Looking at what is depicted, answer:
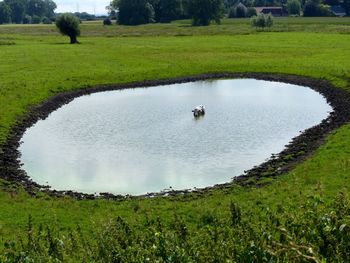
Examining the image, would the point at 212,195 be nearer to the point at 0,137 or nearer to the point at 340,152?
the point at 340,152

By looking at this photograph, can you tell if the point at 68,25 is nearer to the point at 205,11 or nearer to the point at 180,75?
the point at 180,75

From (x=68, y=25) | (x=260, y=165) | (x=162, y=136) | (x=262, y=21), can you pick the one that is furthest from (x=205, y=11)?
(x=260, y=165)

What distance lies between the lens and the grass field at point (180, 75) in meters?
23.1

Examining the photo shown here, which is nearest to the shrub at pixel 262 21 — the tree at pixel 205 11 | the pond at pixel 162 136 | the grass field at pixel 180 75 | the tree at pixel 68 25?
the grass field at pixel 180 75

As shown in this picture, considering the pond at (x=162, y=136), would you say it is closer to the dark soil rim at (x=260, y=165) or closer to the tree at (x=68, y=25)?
the dark soil rim at (x=260, y=165)

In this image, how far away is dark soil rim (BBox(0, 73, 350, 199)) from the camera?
29.1 metres

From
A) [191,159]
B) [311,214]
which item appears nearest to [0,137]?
[191,159]

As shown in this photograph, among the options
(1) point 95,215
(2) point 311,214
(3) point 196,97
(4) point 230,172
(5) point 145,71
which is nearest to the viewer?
(2) point 311,214

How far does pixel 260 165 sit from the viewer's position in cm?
3275

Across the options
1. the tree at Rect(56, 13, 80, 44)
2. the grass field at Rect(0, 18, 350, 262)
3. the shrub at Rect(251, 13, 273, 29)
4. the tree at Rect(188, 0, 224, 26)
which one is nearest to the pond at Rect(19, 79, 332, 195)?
the grass field at Rect(0, 18, 350, 262)

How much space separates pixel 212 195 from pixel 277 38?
91.7 m

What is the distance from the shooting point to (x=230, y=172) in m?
32.2

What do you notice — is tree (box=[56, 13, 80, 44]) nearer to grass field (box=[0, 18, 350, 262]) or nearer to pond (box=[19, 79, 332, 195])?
grass field (box=[0, 18, 350, 262])

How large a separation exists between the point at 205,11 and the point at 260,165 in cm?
16141
